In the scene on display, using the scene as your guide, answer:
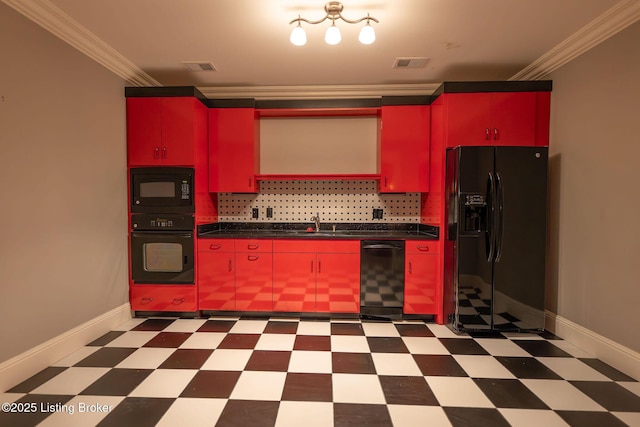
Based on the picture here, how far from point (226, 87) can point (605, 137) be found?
376cm

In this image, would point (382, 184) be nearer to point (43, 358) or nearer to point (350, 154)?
point (350, 154)

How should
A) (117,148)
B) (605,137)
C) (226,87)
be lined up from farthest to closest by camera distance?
(226,87) → (117,148) → (605,137)

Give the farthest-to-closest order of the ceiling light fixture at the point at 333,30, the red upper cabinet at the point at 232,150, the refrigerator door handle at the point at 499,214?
the red upper cabinet at the point at 232,150 → the refrigerator door handle at the point at 499,214 → the ceiling light fixture at the point at 333,30

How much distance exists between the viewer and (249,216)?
157 inches

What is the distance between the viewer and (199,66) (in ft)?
10.6

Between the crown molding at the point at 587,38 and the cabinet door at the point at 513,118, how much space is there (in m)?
0.30

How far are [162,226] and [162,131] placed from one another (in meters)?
1.00

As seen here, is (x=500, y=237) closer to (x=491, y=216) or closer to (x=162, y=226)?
(x=491, y=216)

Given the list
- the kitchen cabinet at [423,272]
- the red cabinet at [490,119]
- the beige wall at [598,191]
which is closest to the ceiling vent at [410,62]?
the red cabinet at [490,119]

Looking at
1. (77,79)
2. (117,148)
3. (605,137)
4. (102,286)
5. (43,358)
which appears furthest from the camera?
(117,148)

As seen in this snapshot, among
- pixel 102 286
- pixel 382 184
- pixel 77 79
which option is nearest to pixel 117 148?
pixel 77 79

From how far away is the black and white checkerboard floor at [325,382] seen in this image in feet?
5.90

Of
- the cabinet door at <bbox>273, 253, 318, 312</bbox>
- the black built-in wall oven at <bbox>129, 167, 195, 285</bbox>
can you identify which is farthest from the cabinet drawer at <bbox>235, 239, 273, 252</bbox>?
the black built-in wall oven at <bbox>129, 167, 195, 285</bbox>

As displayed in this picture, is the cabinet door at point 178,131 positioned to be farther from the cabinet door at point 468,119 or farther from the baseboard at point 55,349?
the cabinet door at point 468,119
